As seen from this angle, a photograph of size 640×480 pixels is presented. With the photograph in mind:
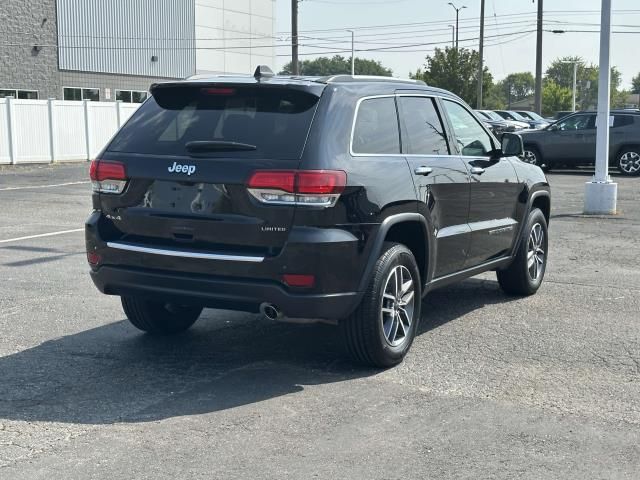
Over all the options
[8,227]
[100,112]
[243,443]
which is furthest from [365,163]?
[100,112]

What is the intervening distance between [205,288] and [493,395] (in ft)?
6.09

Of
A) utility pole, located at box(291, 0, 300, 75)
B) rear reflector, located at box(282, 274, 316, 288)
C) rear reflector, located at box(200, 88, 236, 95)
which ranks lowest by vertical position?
rear reflector, located at box(282, 274, 316, 288)

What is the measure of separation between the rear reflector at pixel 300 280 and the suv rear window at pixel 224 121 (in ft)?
2.32

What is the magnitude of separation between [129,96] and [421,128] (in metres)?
41.6

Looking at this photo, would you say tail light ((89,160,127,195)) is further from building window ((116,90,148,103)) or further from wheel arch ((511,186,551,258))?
building window ((116,90,148,103))

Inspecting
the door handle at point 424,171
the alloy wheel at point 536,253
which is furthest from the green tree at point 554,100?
the door handle at point 424,171

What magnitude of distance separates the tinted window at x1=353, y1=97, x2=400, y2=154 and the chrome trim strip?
988 mm

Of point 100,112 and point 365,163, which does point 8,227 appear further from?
point 100,112

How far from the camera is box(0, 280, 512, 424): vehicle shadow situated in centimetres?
507

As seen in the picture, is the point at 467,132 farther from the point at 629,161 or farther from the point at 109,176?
the point at 629,161

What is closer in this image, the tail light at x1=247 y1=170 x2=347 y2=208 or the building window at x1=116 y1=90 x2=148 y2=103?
the tail light at x1=247 y1=170 x2=347 y2=208

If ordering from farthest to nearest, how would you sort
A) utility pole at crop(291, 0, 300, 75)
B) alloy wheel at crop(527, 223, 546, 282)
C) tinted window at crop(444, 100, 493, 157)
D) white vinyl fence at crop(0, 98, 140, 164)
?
utility pole at crop(291, 0, 300, 75), white vinyl fence at crop(0, 98, 140, 164), alloy wheel at crop(527, 223, 546, 282), tinted window at crop(444, 100, 493, 157)

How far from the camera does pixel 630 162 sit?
23.6 meters

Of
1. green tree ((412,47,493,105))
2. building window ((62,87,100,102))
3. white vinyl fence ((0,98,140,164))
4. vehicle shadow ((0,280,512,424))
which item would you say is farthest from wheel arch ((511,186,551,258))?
green tree ((412,47,493,105))
